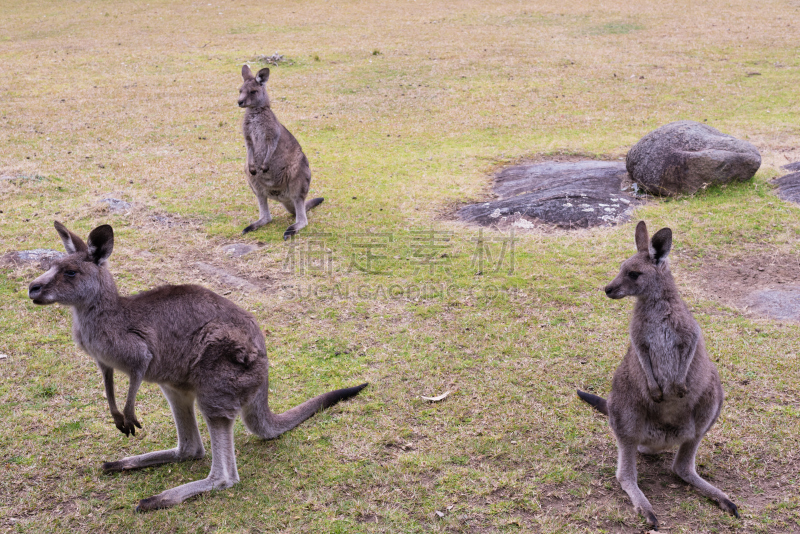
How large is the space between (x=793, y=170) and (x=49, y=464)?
8.64 metres

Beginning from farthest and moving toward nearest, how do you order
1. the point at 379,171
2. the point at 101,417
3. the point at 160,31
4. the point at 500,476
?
the point at 160,31 < the point at 379,171 < the point at 101,417 < the point at 500,476

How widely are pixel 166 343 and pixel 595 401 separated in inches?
101

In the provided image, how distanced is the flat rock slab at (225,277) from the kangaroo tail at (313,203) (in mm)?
1747

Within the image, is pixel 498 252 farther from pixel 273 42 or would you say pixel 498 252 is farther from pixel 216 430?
pixel 273 42

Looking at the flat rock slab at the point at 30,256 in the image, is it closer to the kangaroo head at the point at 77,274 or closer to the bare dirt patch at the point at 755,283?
the kangaroo head at the point at 77,274

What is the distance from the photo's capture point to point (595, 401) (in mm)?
4086

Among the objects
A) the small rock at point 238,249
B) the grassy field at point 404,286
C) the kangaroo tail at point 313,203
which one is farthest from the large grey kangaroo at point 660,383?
the kangaroo tail at point 313,203

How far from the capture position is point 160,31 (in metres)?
19.5

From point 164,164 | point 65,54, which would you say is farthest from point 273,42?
point 164,164

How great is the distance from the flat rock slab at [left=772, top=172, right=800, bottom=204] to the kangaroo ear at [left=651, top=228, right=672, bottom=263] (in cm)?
498

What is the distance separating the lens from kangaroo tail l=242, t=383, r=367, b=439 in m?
3.66

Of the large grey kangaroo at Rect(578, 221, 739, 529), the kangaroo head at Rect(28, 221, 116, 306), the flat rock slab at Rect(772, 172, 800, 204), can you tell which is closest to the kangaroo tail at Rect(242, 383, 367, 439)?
the kangaroo head at Rect(28, 221, 116, 306)

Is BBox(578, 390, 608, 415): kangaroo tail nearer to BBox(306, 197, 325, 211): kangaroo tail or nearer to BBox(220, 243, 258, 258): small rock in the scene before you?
BBox(220, 243, 258, 258): small rock

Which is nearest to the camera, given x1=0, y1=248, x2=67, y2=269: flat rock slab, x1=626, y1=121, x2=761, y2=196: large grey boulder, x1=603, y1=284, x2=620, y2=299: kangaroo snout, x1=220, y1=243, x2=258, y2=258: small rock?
x1=603, y1=284, x2=620, y2=299: kangaroo snout
